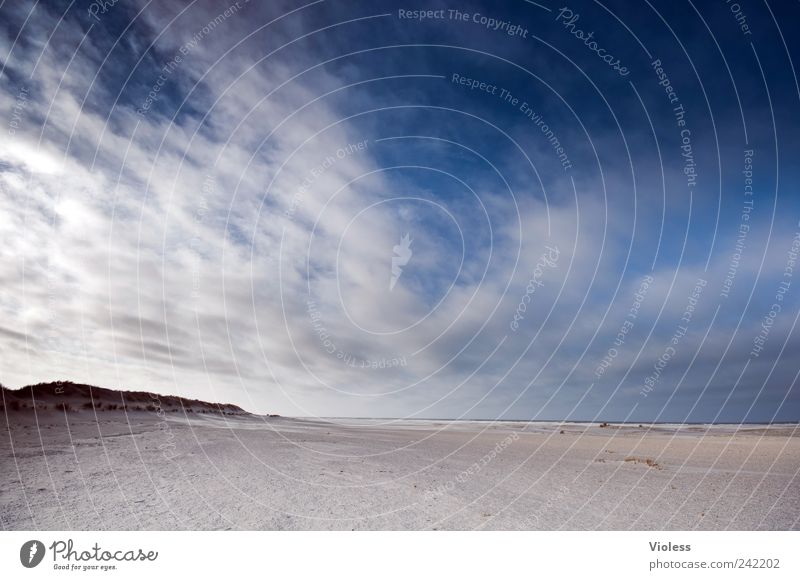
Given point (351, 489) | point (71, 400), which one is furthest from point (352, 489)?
point (71, 400)

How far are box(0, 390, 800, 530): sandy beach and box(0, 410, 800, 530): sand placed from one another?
35 millimetres

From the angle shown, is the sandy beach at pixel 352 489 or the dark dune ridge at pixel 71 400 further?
the dark dune ridge at pixel 71 400

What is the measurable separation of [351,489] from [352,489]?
0.02m

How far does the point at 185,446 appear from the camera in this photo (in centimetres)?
1603

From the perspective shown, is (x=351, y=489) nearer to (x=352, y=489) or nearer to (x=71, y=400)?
(x=352, y=489)

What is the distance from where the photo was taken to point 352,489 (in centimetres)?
1057

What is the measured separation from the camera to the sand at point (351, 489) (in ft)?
27.5

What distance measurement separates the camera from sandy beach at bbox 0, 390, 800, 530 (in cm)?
838

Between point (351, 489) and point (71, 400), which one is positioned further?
point (71, 400)

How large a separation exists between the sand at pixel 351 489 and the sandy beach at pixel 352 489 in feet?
0.11
